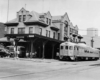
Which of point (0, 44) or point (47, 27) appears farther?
point (0, 44)

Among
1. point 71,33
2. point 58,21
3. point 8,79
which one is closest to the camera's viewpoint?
point 8,79

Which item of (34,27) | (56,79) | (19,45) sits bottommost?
(56,79)

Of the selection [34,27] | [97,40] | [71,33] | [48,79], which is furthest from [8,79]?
[97,40]

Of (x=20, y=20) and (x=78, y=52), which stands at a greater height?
(x=20, y=20)

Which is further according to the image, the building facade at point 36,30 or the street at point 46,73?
the building facade at point 36,30

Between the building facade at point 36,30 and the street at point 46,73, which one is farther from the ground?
the building facade at point 36,30

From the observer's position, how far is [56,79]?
10992mm

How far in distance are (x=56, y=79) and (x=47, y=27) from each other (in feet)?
110

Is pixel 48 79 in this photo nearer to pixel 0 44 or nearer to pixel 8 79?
pixel 8 79

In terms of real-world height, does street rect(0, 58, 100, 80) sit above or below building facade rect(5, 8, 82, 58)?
below

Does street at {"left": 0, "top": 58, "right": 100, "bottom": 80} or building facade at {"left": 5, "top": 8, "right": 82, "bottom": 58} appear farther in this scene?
building facade at {"left": 5, "top": 8, "right": 82, "bottom": 58}

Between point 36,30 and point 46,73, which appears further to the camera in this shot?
point 36,30

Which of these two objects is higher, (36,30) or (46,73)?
(36,30)

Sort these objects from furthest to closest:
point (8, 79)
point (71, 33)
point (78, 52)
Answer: point (71, 33) < point (78, 52) < point (8, 79)
